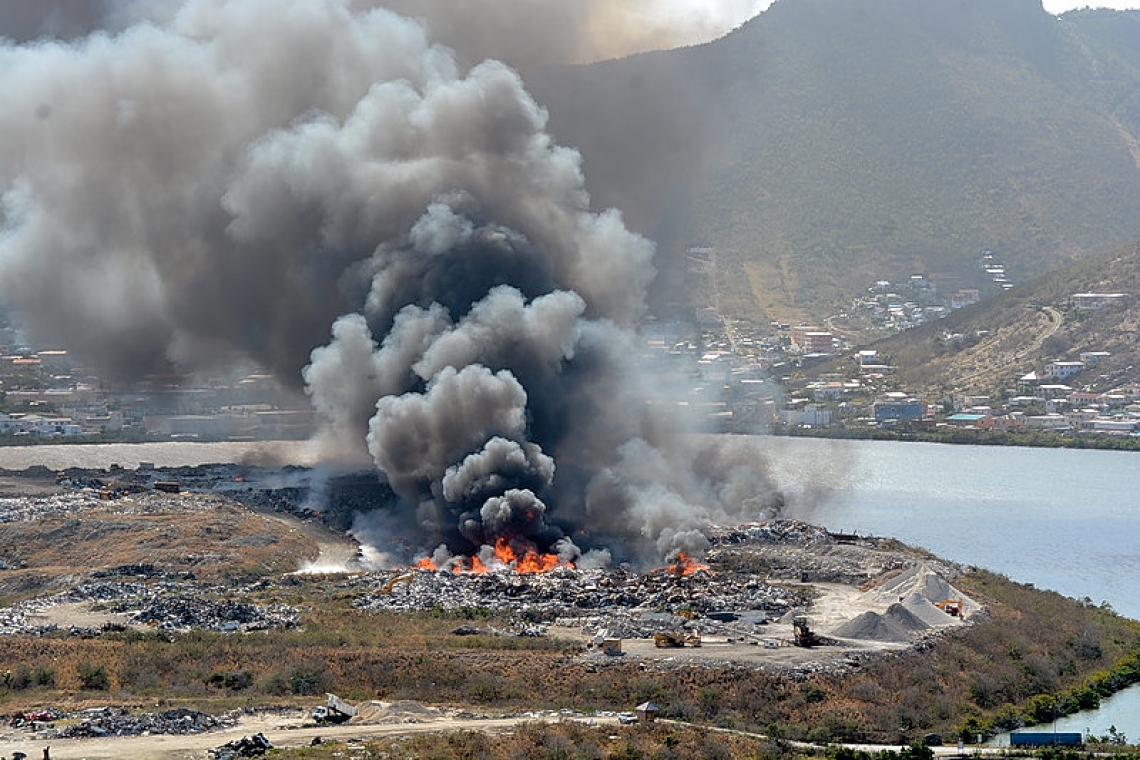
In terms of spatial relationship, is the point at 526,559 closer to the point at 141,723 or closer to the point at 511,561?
the point at 511,561

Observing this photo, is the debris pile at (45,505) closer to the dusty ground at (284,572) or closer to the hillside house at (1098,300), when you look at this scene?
the dusty ground at (284,572)

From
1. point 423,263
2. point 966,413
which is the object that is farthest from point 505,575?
point 966,413

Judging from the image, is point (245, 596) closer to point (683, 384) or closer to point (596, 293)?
point (596, 293)

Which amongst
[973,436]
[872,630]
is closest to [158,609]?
[872,630]

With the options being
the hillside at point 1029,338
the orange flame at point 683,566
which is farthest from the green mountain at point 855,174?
the orange flame at point 683,566

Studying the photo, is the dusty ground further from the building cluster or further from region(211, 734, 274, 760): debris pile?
the building cluster

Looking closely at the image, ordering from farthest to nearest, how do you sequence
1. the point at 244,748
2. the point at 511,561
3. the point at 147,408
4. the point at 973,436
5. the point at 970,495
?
the point at 973,436 < the point at 147,408 < the point at 970,495 < the point at 511,561 < the point at 244,748

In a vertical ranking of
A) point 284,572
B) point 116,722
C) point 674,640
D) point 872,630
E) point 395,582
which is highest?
point 284,572
